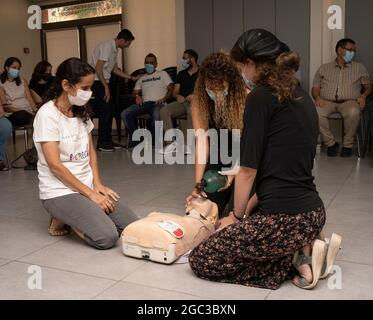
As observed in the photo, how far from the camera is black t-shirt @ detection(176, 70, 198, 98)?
6.84 m

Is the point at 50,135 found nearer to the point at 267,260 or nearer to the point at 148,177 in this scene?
the point at 267,260

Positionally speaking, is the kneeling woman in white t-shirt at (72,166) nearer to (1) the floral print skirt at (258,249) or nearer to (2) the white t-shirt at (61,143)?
(2) the white t-shirt at (61,143)

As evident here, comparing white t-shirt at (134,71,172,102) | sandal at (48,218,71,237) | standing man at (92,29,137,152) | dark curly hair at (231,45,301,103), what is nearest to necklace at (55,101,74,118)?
sandal at (48,218,71,237)

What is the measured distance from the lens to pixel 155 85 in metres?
6.96

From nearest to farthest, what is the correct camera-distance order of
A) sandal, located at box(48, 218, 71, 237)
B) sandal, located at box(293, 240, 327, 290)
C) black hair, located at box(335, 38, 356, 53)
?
1. sandal, located at box(293, 240, 327, 290)
2. sandal, located at box(48, 218, 71, 237)
3. black hair, located at box(335, 38, 356, 53)

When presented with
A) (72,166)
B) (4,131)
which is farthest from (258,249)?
(4,131)

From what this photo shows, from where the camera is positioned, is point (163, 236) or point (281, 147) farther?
point (163, 236)

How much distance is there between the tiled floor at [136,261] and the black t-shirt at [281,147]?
0.43 meters

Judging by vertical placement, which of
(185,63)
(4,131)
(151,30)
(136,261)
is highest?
(151,30)

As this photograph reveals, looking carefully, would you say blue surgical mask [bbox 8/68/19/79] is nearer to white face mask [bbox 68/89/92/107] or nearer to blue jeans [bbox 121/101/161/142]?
blue jeans [bbox 121/101/161/142]

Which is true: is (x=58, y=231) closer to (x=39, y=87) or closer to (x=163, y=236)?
(x=163, y=236)

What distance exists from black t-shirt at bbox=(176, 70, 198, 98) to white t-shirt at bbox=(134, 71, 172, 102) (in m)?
0.19

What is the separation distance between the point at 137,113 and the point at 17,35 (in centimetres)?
374
